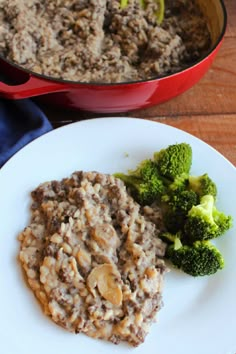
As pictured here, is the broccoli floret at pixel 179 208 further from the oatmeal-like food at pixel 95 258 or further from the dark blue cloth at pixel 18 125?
the dark blue cloth at pixel 18 125

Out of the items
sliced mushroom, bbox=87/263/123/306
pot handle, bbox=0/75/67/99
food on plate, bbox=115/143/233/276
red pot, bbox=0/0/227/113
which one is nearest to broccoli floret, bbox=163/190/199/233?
food on plate, bbox=115/143/233/276

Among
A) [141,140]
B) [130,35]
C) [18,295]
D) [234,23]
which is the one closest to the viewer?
[18,295]

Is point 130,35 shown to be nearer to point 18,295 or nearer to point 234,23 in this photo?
point 234,23

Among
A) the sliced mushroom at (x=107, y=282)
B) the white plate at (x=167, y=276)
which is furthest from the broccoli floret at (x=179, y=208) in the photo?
the sliced mushroom at (x=107, y=282)

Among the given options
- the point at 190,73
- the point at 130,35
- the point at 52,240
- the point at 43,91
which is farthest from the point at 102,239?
the point at 130,35

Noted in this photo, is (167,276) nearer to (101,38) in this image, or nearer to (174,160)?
(174,160)

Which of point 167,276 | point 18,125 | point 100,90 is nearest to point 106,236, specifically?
point 167,276

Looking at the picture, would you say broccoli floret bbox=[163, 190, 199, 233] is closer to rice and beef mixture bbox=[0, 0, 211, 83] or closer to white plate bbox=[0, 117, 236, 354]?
white plate bbox=[0, 117, 236, 354]
